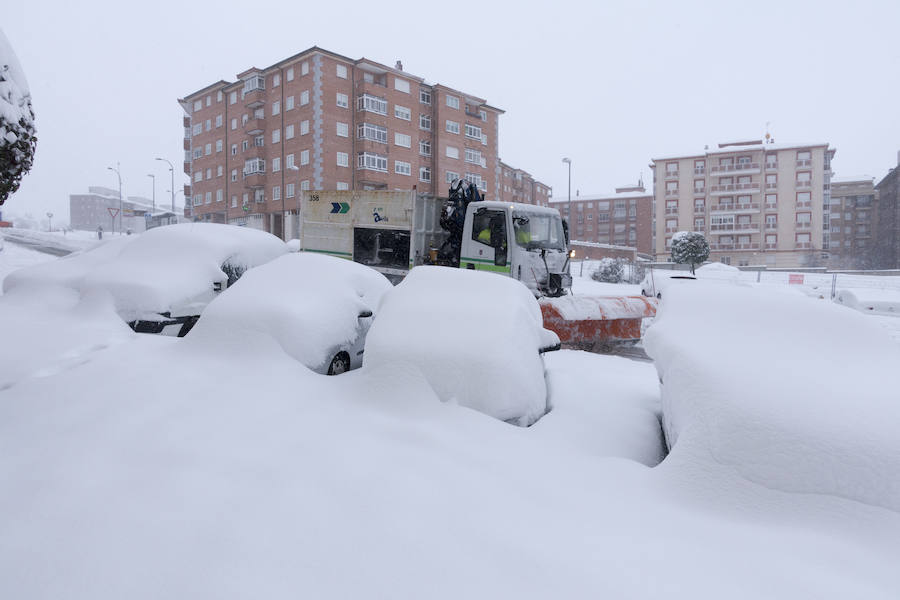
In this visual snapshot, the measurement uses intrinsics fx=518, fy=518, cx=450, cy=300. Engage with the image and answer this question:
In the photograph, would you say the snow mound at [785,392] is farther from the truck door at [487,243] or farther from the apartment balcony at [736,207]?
the apartment balcony at [736,207]

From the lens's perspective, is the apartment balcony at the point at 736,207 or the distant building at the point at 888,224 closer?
the apartment balcony at the point at 736,207

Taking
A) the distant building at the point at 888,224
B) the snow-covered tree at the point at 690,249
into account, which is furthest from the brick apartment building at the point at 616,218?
the snow-covered tree at the point at 690,249

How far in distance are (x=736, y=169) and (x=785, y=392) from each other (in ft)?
222

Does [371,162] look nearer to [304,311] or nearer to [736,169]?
[304,311]

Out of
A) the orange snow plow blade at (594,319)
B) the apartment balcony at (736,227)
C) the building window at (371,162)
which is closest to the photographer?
the orange snow plow blade at (594,319)

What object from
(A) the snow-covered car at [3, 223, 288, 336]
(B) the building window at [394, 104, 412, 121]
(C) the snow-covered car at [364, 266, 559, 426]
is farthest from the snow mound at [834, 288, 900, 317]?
(B) the building window at [394, 104, 412, 121]

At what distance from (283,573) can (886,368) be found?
3368 mm

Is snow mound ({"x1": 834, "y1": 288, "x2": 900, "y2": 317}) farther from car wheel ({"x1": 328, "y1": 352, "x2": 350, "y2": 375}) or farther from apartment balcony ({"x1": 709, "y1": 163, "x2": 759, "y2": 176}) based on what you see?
apartment balcony ({"x1": 709, "y1": 163, "x2": 759, "y2": 176})

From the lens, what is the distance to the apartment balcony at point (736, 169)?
59.5 meters

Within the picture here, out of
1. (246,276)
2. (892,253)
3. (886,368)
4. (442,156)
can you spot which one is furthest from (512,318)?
(892,253)

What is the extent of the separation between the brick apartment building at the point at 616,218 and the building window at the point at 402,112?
4323 cm

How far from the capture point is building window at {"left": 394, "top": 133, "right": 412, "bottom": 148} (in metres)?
43.6

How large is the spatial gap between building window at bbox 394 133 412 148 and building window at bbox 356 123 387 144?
121cm

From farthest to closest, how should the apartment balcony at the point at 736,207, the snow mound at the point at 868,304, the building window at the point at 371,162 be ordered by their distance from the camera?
the apartment balcony at the point at 736,207 → the building window at the point at 371,162 → the snow mound at the point at 868,304
